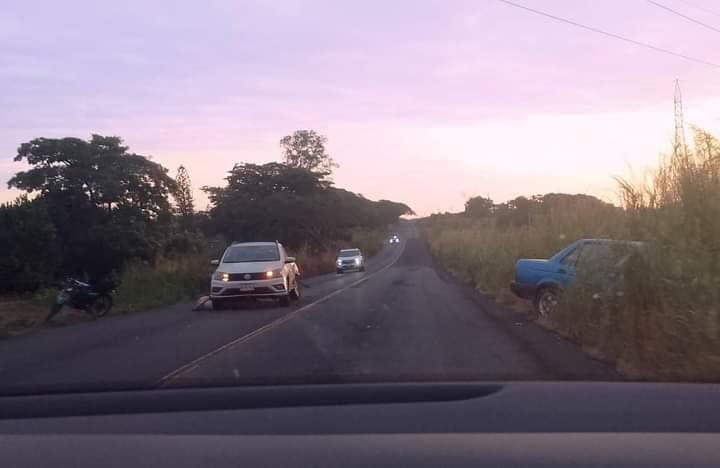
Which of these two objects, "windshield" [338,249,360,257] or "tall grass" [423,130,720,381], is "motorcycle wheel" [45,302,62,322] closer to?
"tall grass" [423,130,720,381]

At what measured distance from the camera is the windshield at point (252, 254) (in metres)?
23.5

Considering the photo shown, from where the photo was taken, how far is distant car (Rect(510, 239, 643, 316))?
1389 cm

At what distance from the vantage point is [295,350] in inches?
521

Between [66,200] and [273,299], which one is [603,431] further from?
[66,200]

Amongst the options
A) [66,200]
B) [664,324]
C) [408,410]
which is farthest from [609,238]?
[66,200]

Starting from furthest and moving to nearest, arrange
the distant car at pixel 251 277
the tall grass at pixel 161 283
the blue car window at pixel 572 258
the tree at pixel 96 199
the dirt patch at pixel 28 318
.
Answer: the tree at pixel 96 199 < the tall grass at pixel 161 283 < the distant car at pixel 251 277 < the dirt patch at pixel 28 318 < the blue car window at pixel 572 258

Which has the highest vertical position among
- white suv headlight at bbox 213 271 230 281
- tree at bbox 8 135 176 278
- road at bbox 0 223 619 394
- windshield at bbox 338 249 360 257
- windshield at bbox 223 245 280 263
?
tree at bbox 8 135 176 278

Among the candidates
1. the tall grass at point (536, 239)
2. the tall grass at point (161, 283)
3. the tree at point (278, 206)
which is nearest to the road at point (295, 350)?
the tall grass at point (536, 239)

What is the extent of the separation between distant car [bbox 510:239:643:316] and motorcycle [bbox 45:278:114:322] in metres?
10.3

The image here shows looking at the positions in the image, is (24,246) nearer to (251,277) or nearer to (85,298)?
(85,298)

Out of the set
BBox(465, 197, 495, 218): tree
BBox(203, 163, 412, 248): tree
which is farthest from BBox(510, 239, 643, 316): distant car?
BBox(465, 197, 495, 218): tree

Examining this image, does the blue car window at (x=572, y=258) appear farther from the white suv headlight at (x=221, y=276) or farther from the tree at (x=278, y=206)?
the tree at (x=278, y=206)

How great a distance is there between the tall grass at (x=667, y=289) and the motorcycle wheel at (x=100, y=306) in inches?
470

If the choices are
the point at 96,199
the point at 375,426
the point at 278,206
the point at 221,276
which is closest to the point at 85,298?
the point at 221,276
